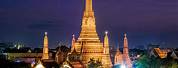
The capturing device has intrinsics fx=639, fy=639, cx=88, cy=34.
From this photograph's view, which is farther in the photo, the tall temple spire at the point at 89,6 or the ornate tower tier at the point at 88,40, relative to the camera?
the tall temple spire at the point at 89,6

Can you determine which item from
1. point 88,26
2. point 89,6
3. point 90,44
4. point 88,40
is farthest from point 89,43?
point 89,6

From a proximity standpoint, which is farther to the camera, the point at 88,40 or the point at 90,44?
the point at 88,40

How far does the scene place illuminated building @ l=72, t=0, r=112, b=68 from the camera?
6006 centimetres

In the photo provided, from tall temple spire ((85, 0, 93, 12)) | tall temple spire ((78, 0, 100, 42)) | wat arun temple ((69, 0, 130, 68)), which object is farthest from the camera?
tall temple spire ((85, 0, 93, 12))

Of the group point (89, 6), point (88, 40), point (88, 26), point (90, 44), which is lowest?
point (90, 44)

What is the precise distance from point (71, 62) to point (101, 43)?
7794 millimetres

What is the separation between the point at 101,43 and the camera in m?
61.6

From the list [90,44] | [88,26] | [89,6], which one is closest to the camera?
[90,44]

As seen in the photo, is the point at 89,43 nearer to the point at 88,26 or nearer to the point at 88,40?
the point at 88,40

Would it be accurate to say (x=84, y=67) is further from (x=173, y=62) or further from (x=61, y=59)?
(x=173, y=62)

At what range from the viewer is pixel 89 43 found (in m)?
60.6

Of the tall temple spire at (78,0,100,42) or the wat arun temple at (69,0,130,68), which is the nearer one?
the wat arun temple at (69,0,130,68)

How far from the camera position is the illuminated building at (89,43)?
197 feet

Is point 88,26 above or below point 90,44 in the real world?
above
